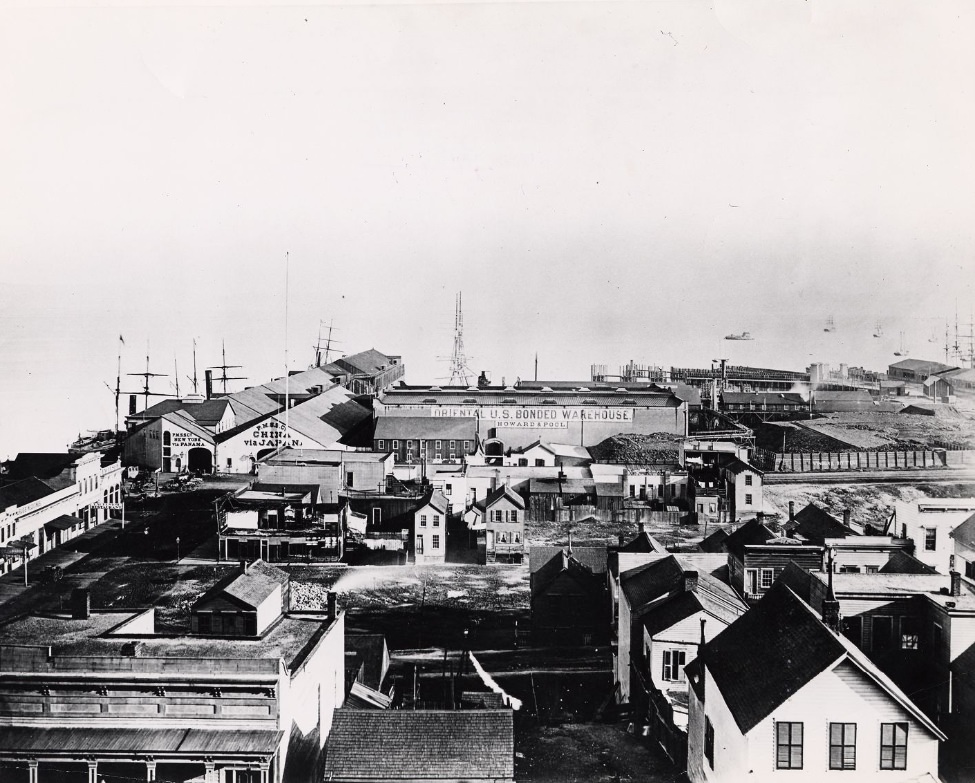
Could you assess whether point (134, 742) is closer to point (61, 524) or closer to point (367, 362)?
point (61, 524)

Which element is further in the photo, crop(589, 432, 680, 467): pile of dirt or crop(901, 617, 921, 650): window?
crop(589, 432, 680, 467): pile of dirt

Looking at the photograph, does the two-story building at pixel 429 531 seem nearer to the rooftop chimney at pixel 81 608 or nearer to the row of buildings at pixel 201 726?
the rooftop chimney at pixel 81 608

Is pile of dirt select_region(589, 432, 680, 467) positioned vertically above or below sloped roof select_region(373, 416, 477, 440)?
below

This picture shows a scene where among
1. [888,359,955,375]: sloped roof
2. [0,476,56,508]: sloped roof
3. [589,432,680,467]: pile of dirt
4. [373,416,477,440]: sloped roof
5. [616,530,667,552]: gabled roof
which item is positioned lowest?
[616,530,667,552]: gabled roof

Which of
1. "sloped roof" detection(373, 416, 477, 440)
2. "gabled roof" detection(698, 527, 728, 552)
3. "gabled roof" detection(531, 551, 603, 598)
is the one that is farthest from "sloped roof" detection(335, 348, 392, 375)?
"gabled roof" detection(698, 527, 728, 552)

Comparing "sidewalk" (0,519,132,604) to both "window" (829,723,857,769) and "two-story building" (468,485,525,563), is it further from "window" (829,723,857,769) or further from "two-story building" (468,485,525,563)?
"window" (829,723,857,769)

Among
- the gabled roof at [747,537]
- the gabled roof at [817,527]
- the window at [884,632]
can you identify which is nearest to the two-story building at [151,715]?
the window at [884,632]

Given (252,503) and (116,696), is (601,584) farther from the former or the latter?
(116,696)
